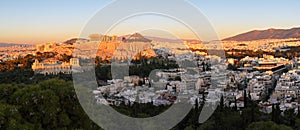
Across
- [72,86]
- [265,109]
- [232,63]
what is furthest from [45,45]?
[72,86]

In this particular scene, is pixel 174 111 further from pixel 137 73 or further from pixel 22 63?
pixel 22 63

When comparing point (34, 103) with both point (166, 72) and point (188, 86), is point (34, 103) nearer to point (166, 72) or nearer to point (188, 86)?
point (188, 86)

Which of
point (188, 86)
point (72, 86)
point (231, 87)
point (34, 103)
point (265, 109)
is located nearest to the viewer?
point (34, 103)

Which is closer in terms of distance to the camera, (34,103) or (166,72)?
(34,103)

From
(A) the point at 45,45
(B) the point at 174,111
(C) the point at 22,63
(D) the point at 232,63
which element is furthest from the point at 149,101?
(A) the point at 45,45

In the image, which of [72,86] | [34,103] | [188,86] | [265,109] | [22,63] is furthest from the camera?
[22,63]

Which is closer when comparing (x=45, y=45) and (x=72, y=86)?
(x=72, y=86)

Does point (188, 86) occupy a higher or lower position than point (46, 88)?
Result: lower

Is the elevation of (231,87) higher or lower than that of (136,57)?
lower

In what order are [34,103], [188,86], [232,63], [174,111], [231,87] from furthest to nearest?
1. [232,63]
2. [231,87]
3. [188,86]
4. [174,111]
5. [34,103]
